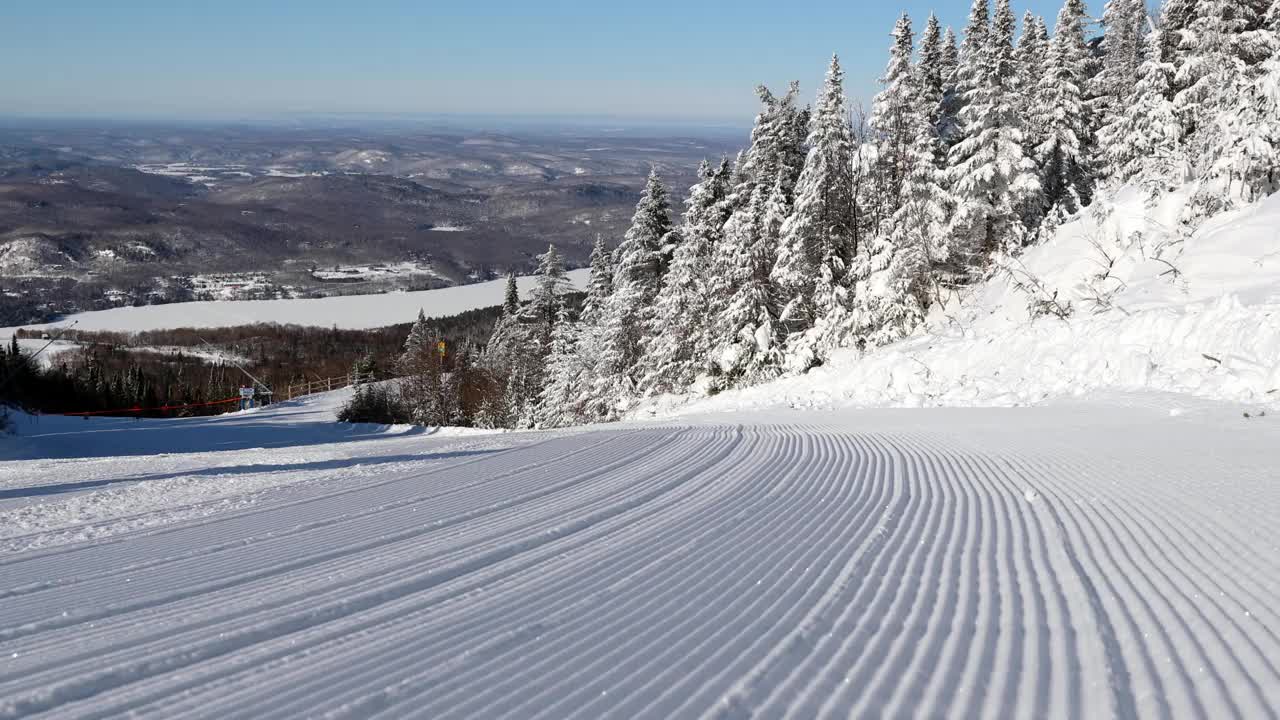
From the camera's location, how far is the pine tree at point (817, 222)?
25.8m

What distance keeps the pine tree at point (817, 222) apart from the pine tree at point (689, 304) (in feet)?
10.7

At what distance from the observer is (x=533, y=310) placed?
45.7 metres

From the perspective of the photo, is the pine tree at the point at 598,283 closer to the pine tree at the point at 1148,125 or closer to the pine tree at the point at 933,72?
the pine tree at the point at 933,72

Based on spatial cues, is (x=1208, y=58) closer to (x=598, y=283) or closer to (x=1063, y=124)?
(x=1063, y=124)

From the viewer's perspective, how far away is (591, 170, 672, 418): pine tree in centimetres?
3344

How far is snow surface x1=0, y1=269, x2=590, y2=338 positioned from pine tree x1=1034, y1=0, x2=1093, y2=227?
117156 mm

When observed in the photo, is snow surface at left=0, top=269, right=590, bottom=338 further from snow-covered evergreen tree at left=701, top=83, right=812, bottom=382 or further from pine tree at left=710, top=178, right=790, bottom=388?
pine tree at left=710, top=178, right=790, bottom=388

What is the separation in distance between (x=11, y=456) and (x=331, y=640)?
66.8 feet

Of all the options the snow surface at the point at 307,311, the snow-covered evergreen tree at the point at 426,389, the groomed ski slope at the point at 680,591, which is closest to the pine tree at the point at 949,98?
the groomed ski slope at the point at 680,591

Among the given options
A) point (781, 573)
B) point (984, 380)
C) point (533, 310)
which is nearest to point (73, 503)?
point (781, 573)

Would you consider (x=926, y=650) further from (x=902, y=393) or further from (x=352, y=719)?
(x=902, y=393)

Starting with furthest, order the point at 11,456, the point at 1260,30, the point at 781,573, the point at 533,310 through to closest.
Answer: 1. the point at 533,310
2. the point at 1260,30
3. the point at 11,456
4. the point at 781,573

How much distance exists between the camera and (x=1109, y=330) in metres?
13.8

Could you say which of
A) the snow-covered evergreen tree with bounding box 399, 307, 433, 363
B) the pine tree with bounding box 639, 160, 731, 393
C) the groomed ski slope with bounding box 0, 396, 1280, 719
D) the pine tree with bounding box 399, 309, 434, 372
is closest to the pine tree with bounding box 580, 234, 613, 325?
the pine tree with bounding box 639, 160, 731, 393
